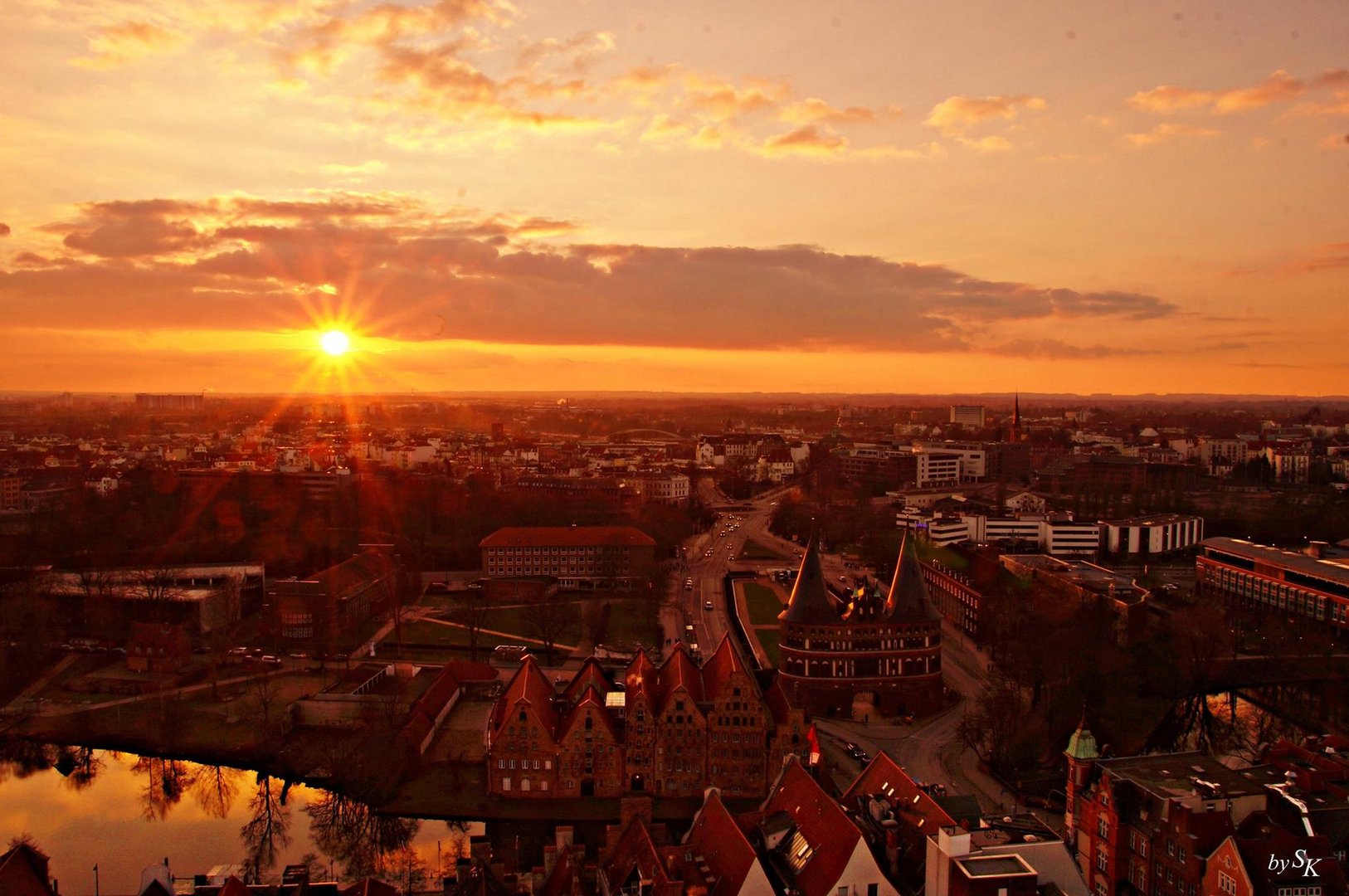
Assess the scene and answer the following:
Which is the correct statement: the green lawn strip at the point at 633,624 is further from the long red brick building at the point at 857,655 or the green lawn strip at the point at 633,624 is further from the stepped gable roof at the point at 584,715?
the stepped gable roof at the point at 584,715

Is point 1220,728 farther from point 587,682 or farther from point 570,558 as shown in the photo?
point 570,558

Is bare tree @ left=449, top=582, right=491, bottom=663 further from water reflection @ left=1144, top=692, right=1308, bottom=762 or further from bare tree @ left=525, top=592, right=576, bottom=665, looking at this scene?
water reflection @ left=1144, top=692, right=1308, bottom=762

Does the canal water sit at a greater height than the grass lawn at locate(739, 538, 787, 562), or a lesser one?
lesser

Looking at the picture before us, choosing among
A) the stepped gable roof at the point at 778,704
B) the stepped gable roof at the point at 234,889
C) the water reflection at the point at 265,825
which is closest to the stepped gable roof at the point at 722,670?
the stepped gable roof at the point at 778,704

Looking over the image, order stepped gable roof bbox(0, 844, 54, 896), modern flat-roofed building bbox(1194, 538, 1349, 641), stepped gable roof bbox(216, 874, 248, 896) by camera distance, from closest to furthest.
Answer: stepped gable roof bbox(216, 874, 248, 896) → stepped gable roof bbox(0, 844, 54, 896) → modern flat-roofed building bbox(1194, 538, 1349, 641)

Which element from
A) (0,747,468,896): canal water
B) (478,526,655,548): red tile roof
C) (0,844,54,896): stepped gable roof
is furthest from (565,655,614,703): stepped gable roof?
(478,526,655,548): red tile roof

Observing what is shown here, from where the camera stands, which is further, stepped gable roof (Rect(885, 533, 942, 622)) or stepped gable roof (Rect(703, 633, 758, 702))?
stepped gable roof (Rect(885, 533, 942, 622))

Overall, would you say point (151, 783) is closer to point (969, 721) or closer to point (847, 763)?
point (847, 763)
